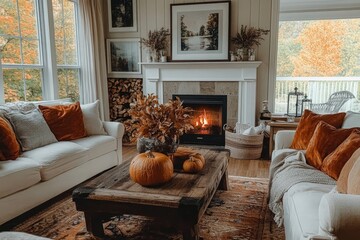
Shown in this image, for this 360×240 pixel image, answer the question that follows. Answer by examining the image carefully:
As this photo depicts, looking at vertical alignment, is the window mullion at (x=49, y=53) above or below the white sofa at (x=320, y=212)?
above

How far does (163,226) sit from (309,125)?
1445 mm

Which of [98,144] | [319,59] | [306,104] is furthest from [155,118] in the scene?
[319,59]

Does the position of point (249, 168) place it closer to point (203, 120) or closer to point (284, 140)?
point (284, 140)

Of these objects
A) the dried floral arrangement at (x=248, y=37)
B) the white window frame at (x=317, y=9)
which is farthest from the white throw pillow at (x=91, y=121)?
the white window frame at (x=317, y=9)

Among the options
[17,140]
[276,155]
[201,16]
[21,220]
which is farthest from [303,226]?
[201,16]

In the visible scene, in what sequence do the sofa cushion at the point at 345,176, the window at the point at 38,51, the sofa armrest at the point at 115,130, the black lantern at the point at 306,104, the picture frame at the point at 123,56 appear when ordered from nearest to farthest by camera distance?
the sofa cushion at the point at 345,176 → the window at the point at 38,51 → the sofa armrest at the point at 115,130 → the black lantern at the point at 306,104 → the picture frame at the point at 123,56

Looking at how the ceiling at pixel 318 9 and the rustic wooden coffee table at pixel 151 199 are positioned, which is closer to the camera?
the rustic wooden coffee table at pixel 151 199

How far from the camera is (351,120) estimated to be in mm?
2430

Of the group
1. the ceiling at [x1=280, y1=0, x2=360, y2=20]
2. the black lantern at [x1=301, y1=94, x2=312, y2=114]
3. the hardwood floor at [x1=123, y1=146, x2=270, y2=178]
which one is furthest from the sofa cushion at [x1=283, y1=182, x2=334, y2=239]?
the ceiling at [x1=280, y1=0, x2=360, y2=20]

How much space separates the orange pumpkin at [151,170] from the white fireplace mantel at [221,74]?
9.00 ft

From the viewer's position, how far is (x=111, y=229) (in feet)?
7.39

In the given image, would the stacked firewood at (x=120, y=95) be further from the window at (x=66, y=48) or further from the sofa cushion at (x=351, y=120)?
the sofa cushion at (x=351, y=120)

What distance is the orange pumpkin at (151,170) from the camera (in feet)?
6.40

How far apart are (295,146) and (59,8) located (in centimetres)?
350
